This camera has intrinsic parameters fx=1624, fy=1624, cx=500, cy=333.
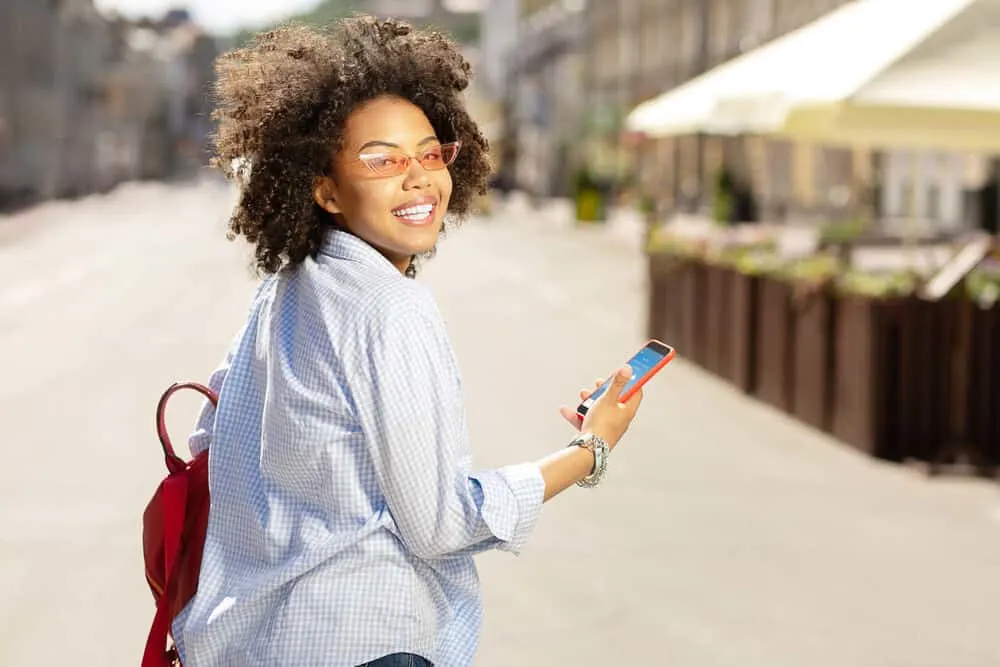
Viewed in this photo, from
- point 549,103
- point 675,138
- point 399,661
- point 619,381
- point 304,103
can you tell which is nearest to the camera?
point 399,661

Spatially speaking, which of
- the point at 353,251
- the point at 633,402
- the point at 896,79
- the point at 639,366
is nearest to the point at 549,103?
the point at 896,79

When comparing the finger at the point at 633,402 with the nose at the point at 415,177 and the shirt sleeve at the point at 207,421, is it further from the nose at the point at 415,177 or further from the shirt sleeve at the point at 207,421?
the shirt sleeve at the point at 207,421

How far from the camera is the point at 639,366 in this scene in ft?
9.19

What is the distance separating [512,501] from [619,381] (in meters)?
0.33

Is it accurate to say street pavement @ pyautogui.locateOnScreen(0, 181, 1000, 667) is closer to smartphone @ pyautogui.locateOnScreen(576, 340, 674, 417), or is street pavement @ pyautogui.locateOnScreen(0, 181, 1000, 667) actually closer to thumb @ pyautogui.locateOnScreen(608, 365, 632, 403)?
smartphone @ pyautogui.locateOnScreen(576, 340, 674, 417)

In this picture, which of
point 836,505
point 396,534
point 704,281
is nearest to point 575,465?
point 396,534

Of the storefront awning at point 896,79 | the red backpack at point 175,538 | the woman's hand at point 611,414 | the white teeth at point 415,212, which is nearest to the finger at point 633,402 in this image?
the woman's hand at point 611,414

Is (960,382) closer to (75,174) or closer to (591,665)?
(591,665)

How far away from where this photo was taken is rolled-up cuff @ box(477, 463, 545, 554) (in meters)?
2.38

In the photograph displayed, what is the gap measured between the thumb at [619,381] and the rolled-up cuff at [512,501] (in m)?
0.22

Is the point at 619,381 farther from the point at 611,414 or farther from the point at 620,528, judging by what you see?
the point at 620,528

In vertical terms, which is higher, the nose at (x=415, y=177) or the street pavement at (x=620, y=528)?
the nose at (x=415, y=177)

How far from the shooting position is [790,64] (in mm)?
10023

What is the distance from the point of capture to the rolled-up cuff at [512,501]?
2385mm
